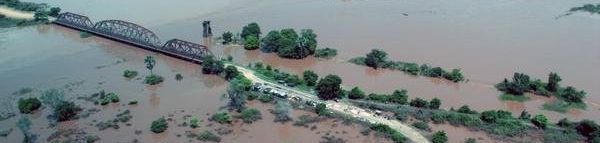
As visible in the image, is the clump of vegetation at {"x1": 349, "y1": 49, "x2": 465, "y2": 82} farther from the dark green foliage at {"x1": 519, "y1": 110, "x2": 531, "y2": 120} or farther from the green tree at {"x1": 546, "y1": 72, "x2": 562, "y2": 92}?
the dark green foliage at {"x1": 519, "y1": 110, "x2": 531, "y2": 120}

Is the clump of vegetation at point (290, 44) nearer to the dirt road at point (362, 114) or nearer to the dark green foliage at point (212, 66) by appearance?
the dark green foliage at point (212, 66)

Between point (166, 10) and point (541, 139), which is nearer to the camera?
point (541, 139)

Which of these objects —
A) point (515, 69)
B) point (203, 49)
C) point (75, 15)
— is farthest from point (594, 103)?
point (75, 15)

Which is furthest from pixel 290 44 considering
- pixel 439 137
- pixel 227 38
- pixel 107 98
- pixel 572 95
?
pixel 572 95

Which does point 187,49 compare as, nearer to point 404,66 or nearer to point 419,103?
point 404,66

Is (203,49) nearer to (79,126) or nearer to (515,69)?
(79,126)

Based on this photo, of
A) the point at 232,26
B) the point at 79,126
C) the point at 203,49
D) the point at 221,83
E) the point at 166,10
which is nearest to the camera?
the point at 79,126

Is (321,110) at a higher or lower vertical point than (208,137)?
higher

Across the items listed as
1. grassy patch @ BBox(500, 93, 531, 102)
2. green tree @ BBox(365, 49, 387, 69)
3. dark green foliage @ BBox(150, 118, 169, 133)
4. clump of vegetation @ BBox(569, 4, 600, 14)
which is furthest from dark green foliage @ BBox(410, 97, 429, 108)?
clump of vegetation @ BBox(569, 4, 600, 14)
